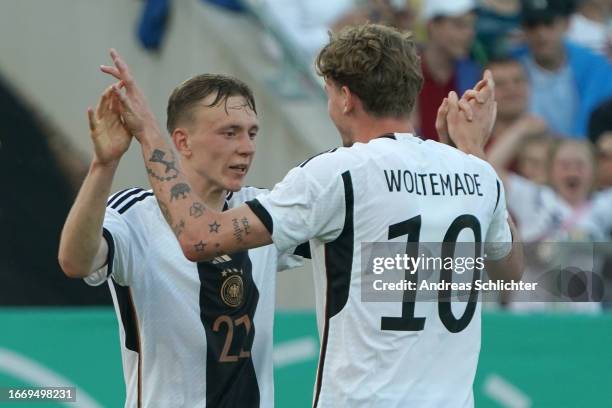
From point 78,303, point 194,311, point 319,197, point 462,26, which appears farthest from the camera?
point 78,303

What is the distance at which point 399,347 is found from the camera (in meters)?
3.73

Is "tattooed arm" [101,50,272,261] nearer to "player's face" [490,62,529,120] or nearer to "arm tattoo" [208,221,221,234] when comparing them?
"arm tattoo" [208,221,221,234]

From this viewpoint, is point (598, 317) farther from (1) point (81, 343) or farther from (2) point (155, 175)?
(2) point (155, 175)

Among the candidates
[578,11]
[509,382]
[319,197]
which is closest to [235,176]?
[319,197]

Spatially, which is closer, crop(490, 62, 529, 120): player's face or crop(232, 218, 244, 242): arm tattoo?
crop(232, 218, 244, 242): arm tattoo

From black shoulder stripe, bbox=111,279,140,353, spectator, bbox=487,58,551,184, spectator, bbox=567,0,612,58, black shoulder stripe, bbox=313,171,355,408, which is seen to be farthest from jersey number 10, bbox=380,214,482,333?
spectator, bbox=567,0,612,58

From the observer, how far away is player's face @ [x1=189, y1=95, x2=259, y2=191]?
451 centimetres

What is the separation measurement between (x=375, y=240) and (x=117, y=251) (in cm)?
101

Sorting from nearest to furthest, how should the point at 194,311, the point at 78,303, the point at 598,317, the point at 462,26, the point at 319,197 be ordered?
1. the point at 319,197
2. the point at 194,311
3. the point at 598,317
4. the point at 462,26
5. the point at 78,303

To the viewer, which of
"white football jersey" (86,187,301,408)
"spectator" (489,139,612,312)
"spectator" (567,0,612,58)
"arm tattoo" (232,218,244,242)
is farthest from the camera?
"spectator" (567,0,612,58)

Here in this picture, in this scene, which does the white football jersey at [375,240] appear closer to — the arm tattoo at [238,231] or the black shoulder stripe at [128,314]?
the arm tattoo at [238,231]

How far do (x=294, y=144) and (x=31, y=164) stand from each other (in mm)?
2603

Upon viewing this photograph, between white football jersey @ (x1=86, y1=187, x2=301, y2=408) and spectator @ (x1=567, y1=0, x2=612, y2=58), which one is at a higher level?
spectator @ (x1=567, y1=0, x2=612, y2=58)

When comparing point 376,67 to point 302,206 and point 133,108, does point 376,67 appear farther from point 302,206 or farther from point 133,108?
point 133,108
